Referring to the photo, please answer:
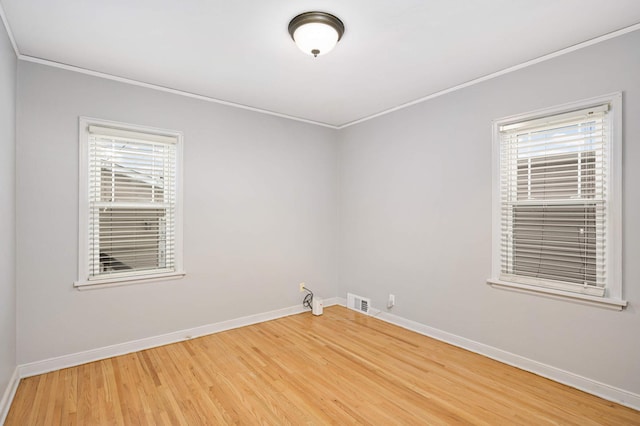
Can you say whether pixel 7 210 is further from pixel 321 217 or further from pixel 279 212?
pixel 321 217

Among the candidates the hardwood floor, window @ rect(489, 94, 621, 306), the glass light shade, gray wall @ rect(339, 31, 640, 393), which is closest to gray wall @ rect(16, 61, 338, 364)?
the hardwood floor

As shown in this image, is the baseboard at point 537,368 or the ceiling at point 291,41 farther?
the baseboard at point 537,368

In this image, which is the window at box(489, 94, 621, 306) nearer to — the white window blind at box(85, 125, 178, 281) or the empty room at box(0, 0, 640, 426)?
the empty room at box(0, 0, 640, 426)

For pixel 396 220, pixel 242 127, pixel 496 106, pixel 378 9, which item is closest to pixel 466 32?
pixel 378 9

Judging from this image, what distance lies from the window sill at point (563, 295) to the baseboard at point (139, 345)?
250 cm

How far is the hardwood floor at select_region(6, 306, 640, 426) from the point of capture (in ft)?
7.36

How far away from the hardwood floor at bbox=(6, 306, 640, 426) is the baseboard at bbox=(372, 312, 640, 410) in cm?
7

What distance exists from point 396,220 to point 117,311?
308cm

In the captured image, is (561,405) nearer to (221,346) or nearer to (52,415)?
(221,346)

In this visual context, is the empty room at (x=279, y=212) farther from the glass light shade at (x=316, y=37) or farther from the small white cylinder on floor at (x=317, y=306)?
the small white cylinder on floor at (x=317, y=306)

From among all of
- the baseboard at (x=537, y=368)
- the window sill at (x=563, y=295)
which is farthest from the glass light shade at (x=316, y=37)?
the baseboard at (x=537, y=368)

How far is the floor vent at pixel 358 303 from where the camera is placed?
173 inches

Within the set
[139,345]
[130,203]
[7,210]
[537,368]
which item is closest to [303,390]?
[139,345]

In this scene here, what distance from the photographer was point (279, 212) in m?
4.33
